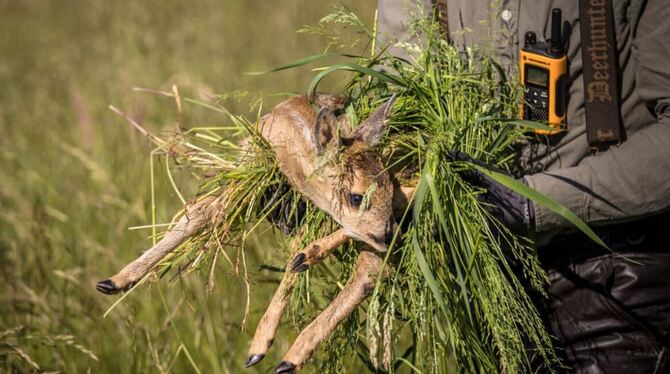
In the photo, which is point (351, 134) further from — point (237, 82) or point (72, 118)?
point (72, 118)

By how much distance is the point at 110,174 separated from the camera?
4574mm

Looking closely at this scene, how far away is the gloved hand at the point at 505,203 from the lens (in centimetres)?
218

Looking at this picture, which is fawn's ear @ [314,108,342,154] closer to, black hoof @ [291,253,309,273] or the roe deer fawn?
the roe deer fawn

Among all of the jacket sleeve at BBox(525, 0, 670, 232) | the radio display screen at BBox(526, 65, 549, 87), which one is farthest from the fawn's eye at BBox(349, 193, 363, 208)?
the radio display screen at BBox(526, 65, 549, 87)

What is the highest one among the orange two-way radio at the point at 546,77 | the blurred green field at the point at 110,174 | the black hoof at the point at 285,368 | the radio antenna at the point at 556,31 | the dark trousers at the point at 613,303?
the radio antenna at the point at 556,31

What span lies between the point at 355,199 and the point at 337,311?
0.93 ft

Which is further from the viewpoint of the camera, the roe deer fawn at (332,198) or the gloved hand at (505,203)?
the gloved hand at (505,203)

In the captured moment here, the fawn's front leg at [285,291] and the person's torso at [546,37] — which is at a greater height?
the person's torso at [546,37]

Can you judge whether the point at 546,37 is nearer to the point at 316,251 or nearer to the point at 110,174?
the point at 316,251

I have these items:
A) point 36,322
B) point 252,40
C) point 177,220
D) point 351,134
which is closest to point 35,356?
point 36,322

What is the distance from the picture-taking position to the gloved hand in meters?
2.18

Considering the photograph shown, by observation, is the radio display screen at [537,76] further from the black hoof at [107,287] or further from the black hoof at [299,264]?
the black hoof at [107,287]

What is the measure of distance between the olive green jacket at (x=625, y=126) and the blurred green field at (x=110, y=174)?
62 centimetres

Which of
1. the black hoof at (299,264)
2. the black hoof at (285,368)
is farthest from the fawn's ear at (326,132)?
the black hoof at (285,368)
